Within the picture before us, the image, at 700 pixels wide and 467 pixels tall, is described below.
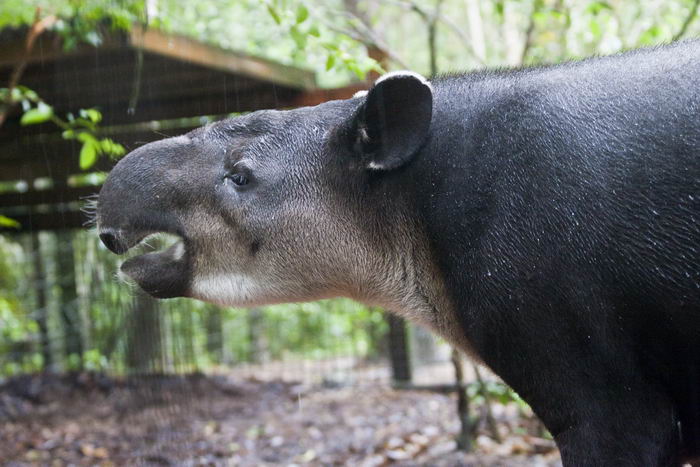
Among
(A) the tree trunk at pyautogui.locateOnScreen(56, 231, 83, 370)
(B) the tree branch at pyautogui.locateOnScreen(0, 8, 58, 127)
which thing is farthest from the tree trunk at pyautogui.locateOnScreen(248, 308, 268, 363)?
(B) the tree branch at pyautogui.locateOnScreen(0, 8, 58, 127)

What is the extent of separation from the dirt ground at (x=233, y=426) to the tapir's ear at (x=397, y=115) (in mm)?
3107

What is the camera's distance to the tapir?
2.53 meters

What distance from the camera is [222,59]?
561cm

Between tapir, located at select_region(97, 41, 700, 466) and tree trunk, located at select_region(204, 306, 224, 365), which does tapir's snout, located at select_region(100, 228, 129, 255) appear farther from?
tree trunk, located at select_region(204, 306, 224, 365)

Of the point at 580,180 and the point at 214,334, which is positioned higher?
the point at 580,180

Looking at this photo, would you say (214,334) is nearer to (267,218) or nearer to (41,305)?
(41,305)

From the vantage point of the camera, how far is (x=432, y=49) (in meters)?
5.64

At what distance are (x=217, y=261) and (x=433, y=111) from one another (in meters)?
1.00

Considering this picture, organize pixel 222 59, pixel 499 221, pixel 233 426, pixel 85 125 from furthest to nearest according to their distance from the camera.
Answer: pixel 233 426 < pixel 222 59 < pixel 85 125 < pixel 499 221

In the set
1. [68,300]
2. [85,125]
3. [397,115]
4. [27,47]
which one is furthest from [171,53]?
[68,300]

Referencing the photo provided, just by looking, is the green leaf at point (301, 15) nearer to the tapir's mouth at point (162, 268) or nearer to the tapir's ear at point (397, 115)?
the tapir's ear at point (397, 115)

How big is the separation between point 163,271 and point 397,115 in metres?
1.09

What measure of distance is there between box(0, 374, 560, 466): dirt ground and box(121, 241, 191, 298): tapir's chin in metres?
2.35

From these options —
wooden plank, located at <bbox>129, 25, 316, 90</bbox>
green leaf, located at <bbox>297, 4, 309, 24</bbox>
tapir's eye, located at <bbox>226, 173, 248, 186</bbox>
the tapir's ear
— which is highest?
wooden plank, located at <bbox>129, 25, 316, 90</bbox>
